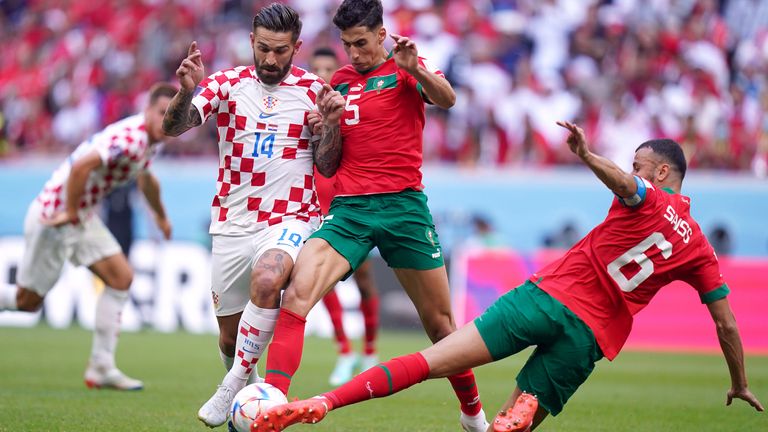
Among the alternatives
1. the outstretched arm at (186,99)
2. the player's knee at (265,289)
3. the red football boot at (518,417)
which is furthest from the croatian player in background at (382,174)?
the red football boot at (518,417)

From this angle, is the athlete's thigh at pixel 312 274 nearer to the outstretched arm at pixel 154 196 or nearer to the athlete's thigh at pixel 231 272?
the athlete's thigh at pixel 231 272

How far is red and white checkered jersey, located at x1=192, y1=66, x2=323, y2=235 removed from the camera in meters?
7.18

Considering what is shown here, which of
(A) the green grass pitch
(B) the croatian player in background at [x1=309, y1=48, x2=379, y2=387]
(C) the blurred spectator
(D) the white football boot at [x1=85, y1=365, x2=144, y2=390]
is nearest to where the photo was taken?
(A) the green grass pitch

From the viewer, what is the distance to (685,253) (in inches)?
248

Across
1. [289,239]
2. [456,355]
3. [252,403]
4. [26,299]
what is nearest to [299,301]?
[289,239]

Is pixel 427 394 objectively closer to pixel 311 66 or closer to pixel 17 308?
pixel 311 66

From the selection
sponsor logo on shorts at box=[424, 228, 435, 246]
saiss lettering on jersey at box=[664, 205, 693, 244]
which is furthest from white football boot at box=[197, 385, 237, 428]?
saiss lettering on jersey at box=[664, 205, 693, 244]

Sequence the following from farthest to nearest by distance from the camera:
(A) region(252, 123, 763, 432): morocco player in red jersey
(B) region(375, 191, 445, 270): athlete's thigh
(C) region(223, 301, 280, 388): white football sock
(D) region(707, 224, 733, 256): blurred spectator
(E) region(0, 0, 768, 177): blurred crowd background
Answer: (E) region(0, 0, 768, 177): blurred crowd background
(D) region(707, 224, 733, 256): blurred spectator
(B) region(375, 191, 445, 270): athlete's thigh
(C) region(223, 301, 280, 388): white football sock
(A) region(252, 123, 763, 432): morocco player in red jersey

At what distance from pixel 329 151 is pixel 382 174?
399 millimetres

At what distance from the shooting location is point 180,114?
691 cm

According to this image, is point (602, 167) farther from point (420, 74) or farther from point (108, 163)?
point (108, 163)

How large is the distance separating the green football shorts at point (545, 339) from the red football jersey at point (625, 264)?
7 centimetres

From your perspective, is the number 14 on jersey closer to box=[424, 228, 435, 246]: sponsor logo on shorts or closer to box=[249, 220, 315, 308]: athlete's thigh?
box=[249, 220, 315, 308]: athlete's thigh

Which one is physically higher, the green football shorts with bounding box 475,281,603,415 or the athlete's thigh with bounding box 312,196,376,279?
the athlete's thigh with bounding box 312,196,376,279
